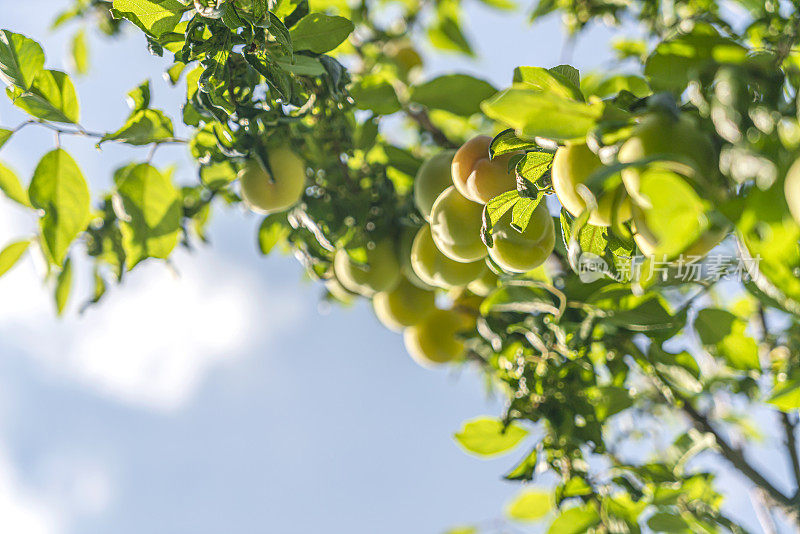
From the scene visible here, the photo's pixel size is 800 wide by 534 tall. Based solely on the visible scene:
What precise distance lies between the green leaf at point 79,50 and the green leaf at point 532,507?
1593mm

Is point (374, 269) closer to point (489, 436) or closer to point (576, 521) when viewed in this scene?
point (489, 436)

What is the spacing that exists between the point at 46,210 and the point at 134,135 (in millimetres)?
130

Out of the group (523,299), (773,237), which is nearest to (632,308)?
(523,299)

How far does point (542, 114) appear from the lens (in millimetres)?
447

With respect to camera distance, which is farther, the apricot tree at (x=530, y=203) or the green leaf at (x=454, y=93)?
the green leaf at (x=454, y=93)

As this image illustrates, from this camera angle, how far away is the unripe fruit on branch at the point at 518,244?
689 millimetres

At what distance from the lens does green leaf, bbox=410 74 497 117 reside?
0.81 m

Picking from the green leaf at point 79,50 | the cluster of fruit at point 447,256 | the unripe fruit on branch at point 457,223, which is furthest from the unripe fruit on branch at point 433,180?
the green leaf at point 79,50

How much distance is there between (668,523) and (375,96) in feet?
2.44

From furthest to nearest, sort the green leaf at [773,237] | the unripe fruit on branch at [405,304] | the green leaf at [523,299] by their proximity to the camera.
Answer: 1. the unripe fruit on branch at [405,304]
2. the green leaf at [523,299]
3. the green leaf at [773,237]

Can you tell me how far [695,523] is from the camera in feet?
3.16

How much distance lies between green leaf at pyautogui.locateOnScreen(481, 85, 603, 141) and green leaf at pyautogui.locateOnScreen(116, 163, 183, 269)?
1.64 feet

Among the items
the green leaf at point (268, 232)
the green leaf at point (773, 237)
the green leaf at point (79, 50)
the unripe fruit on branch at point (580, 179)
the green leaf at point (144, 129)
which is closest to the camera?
the green leaf at point (773, 237)

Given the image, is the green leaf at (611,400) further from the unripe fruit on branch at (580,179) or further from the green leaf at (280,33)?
the green leaf at (280,33)
